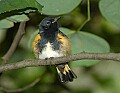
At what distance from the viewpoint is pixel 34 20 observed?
2375mm

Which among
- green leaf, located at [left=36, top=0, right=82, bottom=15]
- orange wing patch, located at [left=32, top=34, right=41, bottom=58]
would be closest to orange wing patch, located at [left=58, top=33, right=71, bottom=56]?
orange wing patch, located at [left=32, top=34, right=41, bottom=58]

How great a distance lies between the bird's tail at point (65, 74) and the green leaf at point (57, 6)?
0.50m

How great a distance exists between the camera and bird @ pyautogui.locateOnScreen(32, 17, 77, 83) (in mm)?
1837

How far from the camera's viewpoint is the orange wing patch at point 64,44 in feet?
5.92

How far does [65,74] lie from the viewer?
1982 mm

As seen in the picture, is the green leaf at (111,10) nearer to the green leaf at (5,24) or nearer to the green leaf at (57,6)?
the green leaf at (57,6)

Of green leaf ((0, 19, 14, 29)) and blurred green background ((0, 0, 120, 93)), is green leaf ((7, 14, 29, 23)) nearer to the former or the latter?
green leaf ((0, 19, 14, 29))

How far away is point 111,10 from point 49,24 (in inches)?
17.6

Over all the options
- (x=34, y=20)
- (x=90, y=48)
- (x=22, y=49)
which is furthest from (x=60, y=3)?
(x=22, y=49)

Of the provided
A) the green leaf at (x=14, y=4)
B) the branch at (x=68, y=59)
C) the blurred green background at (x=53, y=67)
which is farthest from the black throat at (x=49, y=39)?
the green leaf at (x=14, y=4)

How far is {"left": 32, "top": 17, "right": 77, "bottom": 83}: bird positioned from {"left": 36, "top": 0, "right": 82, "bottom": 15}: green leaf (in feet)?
0.84

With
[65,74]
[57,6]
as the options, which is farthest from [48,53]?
[57,6]

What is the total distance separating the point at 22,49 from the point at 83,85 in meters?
0.79

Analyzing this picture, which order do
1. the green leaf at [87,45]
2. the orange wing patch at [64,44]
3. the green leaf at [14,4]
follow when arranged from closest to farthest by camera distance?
the green leaf at [14,4] < the green leaf at [87,45] < the orange wing patch at [64,44]
